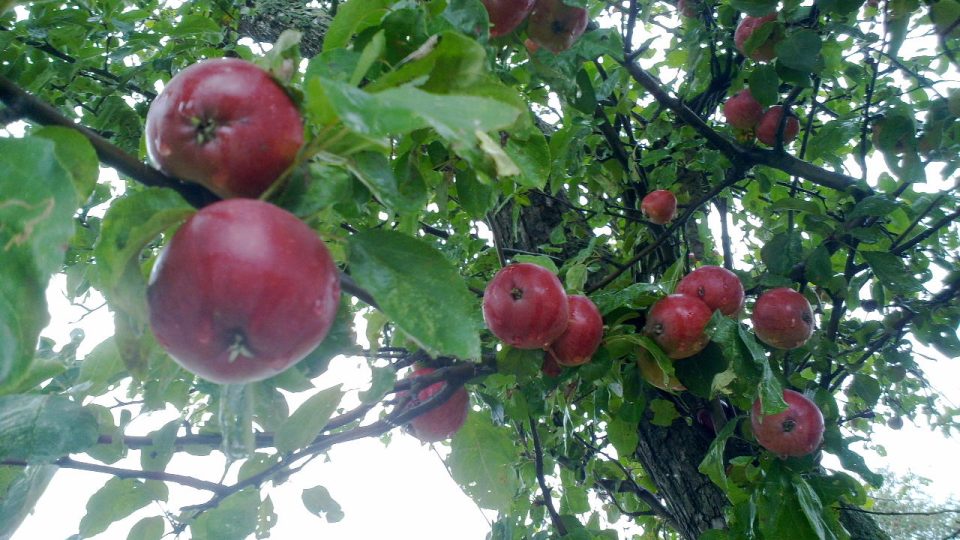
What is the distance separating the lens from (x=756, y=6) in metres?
1.87

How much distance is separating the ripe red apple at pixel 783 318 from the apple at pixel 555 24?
106 centimetres

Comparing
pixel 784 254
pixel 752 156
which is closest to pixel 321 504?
pixel 784 254

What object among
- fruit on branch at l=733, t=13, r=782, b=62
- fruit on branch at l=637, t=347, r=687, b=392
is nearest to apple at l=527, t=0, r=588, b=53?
fruit on branch at l=733, t=13, r=782, b=62

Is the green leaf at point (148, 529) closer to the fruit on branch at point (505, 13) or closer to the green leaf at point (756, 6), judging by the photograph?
the fruit on branch at point (505, 13)

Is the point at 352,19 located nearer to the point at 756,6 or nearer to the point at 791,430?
the point at 756,6

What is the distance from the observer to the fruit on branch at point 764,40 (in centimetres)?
208

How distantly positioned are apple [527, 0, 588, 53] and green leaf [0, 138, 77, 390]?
126 cm

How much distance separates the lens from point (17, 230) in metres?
0.65

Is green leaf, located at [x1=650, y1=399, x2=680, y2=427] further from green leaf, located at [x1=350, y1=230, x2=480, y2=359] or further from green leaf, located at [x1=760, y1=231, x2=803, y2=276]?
green leaf, located at [x1=350, y1=230, x2=480, y2=359]

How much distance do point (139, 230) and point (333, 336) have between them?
19.5 inches

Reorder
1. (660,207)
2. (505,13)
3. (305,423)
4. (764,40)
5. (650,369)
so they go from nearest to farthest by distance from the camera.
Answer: (305,423) < (505,13) < (650,369) < (764,40) < (660,207)

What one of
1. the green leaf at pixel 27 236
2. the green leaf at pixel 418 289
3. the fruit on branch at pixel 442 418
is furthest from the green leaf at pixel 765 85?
the green leaf at pixel 27 236

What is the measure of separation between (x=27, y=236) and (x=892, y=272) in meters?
2.22

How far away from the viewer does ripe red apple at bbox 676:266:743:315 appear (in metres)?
1.94
